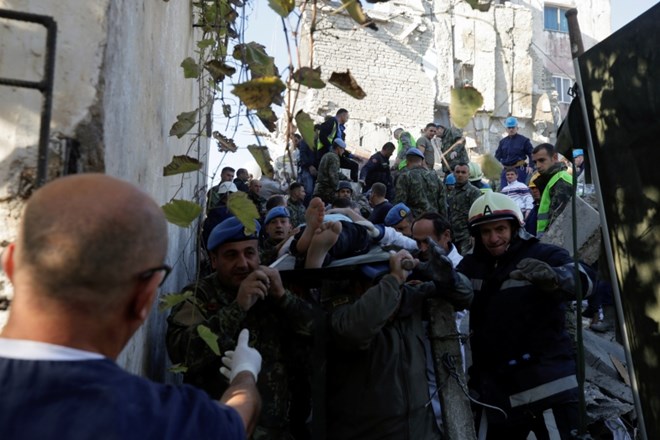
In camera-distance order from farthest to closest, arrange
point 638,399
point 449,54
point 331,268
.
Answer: point 449,54 → point 331,268 → point 638,399

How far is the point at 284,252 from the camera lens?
158 inches

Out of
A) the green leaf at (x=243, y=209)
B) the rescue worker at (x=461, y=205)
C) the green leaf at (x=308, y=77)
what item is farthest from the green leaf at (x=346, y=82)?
the rescue worker at (x=461, y=205)

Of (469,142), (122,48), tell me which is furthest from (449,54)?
(122,48)

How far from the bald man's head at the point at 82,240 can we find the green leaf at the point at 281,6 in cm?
101

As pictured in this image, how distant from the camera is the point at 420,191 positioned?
877 cm

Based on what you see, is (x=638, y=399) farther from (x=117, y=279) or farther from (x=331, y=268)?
(x=117, y=279)

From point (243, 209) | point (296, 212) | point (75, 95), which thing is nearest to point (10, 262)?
point (75, 95)

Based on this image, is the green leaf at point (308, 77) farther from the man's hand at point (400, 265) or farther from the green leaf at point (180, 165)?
the man's hand at point (400, 265)

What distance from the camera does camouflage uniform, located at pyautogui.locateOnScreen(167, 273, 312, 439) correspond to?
285 cm

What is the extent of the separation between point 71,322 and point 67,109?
1.04m

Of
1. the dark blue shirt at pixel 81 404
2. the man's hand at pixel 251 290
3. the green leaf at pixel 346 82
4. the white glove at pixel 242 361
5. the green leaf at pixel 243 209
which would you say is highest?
the green leaf at pixel 346 82

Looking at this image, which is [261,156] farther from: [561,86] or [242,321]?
[561,86]

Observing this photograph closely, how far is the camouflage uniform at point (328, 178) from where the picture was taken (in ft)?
33.4

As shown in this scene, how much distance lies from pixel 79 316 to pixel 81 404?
157 mm
